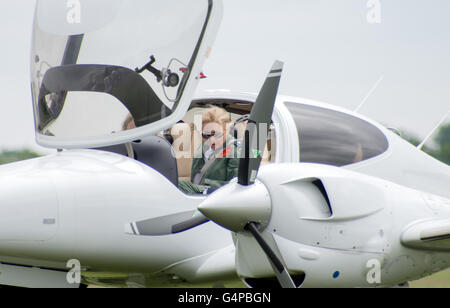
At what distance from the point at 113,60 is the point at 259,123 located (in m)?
1.44

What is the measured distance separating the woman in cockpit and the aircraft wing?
1647 mm

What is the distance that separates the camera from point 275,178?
16.5ft

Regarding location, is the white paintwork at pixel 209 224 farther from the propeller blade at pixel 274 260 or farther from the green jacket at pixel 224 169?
the green jacket at pixel 224 169

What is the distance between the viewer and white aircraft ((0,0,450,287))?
16.7 ft

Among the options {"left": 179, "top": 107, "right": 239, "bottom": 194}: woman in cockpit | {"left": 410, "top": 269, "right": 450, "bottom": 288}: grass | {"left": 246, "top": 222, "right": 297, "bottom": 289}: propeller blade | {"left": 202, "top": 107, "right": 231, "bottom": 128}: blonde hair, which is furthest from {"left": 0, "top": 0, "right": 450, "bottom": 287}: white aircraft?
{"left": 410, "top": 269, "right": 450, "bottom": 288}: grass

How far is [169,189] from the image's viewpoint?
19.4ft

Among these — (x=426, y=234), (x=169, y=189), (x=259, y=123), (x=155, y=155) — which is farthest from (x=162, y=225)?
(x=426, y=234)

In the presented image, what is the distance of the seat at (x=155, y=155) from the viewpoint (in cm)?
618

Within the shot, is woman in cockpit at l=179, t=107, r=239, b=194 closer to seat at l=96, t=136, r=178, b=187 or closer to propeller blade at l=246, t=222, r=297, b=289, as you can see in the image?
seat at l=96, t=136, r=178, b=187

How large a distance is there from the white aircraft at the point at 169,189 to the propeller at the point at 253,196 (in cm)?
1

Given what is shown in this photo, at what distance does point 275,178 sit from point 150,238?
140cm

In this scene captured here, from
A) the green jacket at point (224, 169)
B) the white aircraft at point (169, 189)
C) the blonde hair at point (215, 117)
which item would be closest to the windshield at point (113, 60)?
the white aircraft at point (169, 189)
